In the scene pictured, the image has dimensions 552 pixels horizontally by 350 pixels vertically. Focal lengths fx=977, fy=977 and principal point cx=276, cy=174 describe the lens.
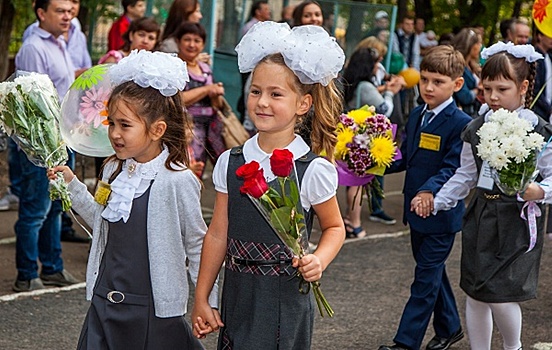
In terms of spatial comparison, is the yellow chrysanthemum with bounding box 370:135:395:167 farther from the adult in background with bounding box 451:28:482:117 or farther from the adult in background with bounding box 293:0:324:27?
the adult in background with bounding box 451:28:482:117

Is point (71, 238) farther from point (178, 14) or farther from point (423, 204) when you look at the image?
point (423, 204)

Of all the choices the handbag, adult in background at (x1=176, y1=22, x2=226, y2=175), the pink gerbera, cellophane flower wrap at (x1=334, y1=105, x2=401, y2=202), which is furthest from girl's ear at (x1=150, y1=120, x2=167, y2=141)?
the handbag

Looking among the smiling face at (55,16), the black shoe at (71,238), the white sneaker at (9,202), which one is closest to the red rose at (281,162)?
the smiling face at (55,16)

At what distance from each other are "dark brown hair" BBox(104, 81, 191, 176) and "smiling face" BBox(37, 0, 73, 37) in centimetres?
302

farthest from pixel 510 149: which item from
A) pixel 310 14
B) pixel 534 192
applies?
pixel 310 14

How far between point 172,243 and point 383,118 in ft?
6.94

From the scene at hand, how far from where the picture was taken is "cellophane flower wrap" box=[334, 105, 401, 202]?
224 inches

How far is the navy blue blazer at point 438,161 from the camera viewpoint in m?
5.71

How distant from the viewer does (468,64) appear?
11.0m

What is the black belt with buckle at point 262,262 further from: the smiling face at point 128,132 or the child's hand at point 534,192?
the child's hand at point 534,192

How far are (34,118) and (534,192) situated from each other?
2.52 metres

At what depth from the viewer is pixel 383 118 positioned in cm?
584

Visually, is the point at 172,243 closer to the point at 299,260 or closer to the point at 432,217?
the point at 299,260

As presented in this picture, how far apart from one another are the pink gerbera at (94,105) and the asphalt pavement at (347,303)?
1.81 meters
